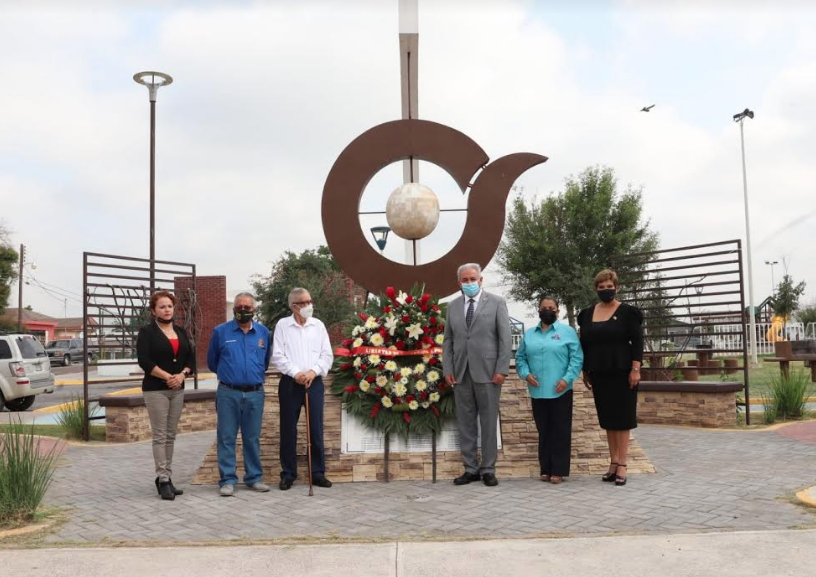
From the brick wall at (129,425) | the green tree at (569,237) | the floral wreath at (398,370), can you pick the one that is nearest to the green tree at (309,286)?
the green tree at (569,237)

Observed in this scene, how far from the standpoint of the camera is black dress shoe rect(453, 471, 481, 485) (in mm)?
6055

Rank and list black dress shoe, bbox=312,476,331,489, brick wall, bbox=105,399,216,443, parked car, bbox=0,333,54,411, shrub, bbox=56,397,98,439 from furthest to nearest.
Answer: parked car, bbox=0,333,54,411, shrub, bbox=56,397,98,439, brick wall, bbox=105,399,216,443, black dress shoe, bbox=312,476,331,489

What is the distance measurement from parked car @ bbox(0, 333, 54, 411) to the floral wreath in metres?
10.1

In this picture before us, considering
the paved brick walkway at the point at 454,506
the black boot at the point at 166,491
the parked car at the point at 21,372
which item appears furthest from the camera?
the parked car at the point at 21,372

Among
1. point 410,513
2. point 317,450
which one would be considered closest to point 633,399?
point 410,513

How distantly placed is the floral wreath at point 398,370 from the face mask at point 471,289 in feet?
2.57

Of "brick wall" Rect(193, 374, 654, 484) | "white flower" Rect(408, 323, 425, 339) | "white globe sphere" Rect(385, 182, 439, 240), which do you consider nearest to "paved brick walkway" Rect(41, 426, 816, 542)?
"brick wall" Rect(193, 374, 654, 484)

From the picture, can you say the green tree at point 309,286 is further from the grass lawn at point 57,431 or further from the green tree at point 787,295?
the green tree at point 787,295

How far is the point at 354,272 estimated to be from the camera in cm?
791

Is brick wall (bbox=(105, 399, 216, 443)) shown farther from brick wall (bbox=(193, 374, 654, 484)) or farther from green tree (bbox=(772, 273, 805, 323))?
green tree (bbox=(772, 273, 805, 323))

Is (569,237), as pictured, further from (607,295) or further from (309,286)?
(607,295)

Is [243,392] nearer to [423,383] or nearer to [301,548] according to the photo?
[423,383]

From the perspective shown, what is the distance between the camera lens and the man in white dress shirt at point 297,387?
608 centimetres

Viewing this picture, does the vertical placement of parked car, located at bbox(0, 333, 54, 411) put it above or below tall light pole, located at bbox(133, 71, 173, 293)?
below
